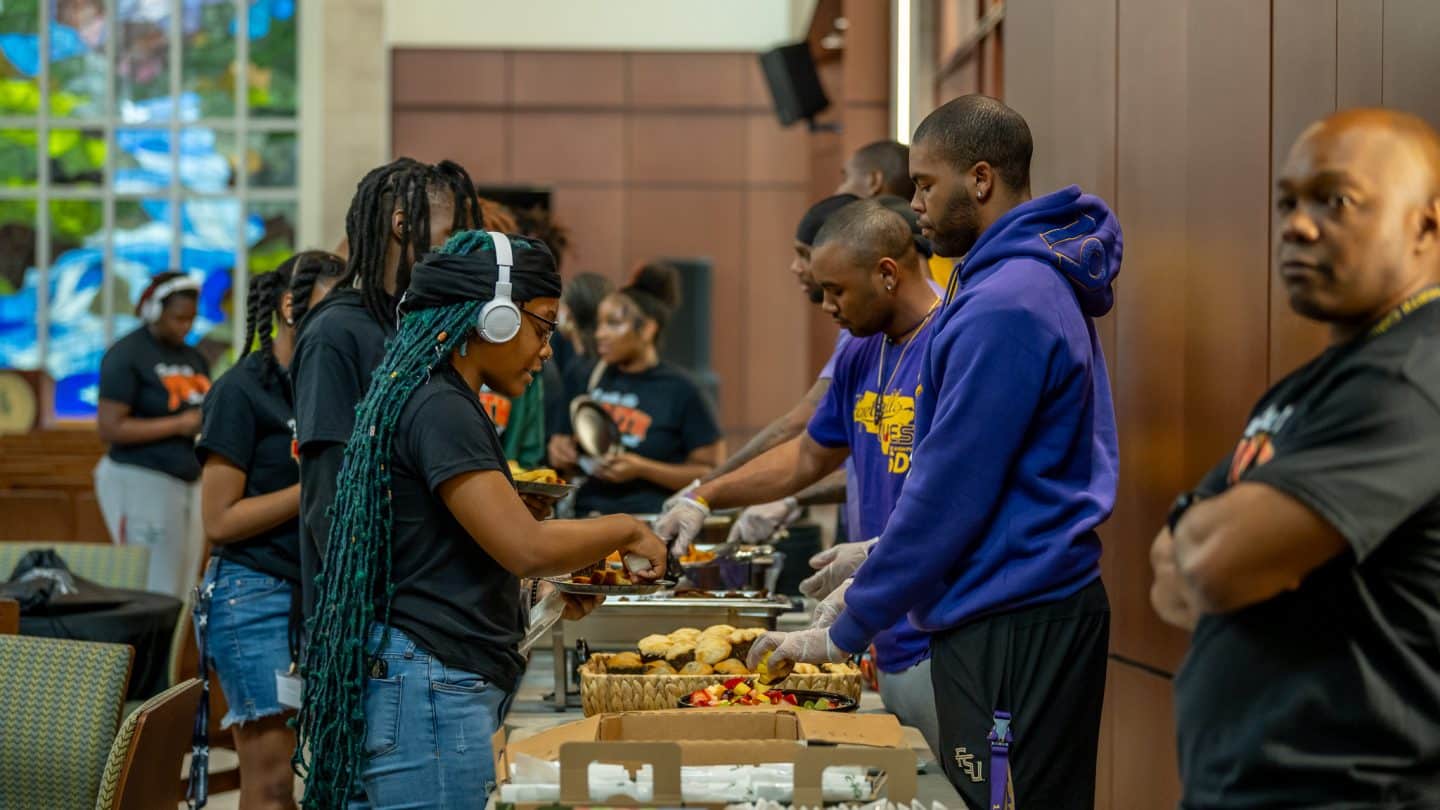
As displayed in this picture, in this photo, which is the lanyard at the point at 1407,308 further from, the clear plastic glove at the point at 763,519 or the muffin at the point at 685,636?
the clear plastic glove at the point at 763,519

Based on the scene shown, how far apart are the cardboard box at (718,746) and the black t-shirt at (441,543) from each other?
0.51ft

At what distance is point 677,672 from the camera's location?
2594 mm

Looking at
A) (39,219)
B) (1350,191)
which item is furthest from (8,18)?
(1350,191)

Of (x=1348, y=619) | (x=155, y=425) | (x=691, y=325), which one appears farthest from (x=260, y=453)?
(x=691, y=325)

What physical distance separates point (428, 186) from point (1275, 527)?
72.4 inches

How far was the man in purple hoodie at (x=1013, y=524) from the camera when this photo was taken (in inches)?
86.0

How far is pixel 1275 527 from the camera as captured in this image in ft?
4.41

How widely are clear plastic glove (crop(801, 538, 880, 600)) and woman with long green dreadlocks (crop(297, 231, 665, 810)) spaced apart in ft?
1.46

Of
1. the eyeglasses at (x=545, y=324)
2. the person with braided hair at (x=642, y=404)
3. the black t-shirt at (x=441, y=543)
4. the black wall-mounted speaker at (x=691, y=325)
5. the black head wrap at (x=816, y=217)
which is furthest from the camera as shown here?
the black wall-mounted speaker at (x=691, y=325)

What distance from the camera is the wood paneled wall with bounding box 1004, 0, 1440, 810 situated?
7.68ft

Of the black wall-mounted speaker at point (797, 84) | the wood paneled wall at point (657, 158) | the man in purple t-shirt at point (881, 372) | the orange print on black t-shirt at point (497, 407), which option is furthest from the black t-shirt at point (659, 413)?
the wood paneled wall at point (657, 158)

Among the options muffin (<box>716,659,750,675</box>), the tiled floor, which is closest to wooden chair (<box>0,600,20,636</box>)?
the tiled floor

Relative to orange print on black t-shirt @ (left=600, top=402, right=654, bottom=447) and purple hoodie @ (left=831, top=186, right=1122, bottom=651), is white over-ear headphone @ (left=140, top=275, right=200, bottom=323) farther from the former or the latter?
purple hoodie @ (left=831, top=186, right=1122, bottom=651)

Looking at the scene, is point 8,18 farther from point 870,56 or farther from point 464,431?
point 464,431
